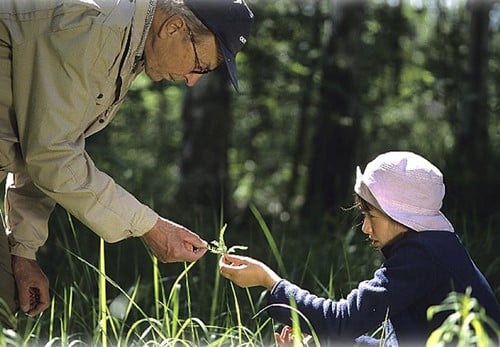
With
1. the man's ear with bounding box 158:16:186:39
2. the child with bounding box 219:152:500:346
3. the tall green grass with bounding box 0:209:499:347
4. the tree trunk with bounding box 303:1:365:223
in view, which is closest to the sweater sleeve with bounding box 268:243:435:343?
the child with bounding box 219:152:500:346

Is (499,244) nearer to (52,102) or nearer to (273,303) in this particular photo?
(273,303)

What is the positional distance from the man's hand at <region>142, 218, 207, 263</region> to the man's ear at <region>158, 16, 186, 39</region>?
608mm

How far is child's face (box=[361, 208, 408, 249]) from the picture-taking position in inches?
127

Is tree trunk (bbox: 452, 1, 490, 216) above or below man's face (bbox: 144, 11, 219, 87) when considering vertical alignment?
below

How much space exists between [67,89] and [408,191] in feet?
3.62

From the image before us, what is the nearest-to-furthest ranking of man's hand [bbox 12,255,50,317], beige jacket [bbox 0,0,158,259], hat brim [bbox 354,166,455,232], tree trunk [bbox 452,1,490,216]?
beige jacket [bbox 0,0,158,259]
hat brim [bbox 354,166,455,232]
man's hand [bbox 12,255,50,317]
tree trunk [bbox 452,1,490,216]

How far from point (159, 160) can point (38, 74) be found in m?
6.04

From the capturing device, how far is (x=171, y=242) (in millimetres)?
Answer: 3273

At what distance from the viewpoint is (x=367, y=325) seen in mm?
3082

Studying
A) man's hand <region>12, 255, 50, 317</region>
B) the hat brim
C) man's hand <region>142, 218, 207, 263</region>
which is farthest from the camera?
man's hand <region>12, 255, 50, 317</region>

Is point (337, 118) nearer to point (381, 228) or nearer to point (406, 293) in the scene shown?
point (381, 228)

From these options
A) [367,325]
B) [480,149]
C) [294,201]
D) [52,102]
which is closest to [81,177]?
[52,102]

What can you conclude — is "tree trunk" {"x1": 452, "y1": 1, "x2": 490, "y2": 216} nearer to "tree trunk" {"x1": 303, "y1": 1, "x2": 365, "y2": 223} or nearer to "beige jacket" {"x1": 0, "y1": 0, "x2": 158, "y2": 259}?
"tree trunk" {"x1": 303, "y1": 1, "x2": 365, "y2": 223}

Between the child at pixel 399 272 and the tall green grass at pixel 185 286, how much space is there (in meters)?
0.48
